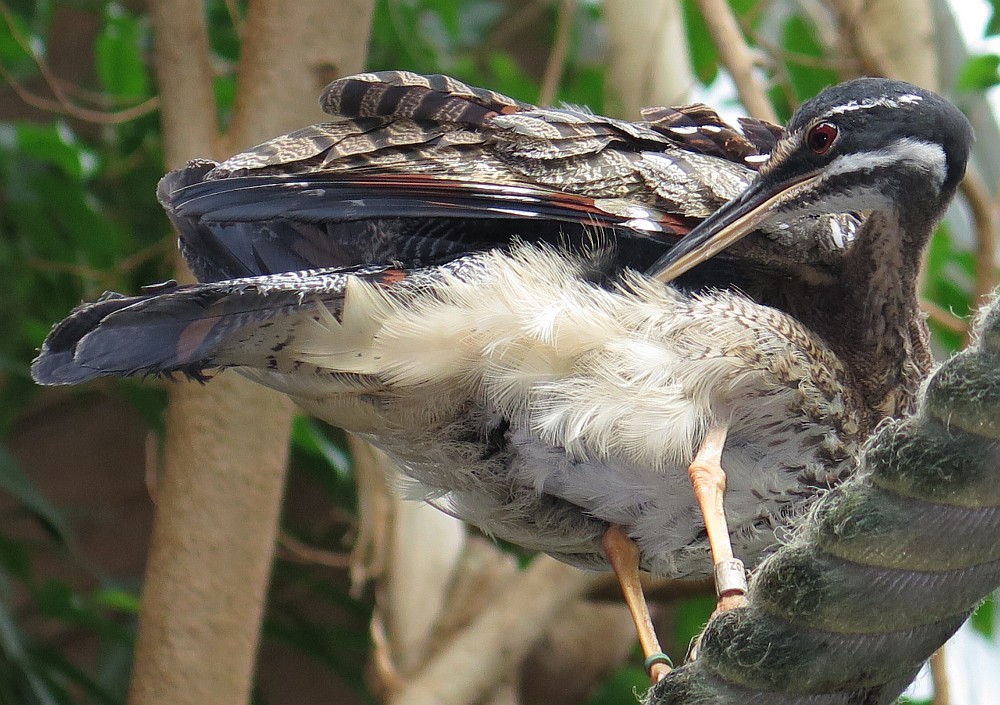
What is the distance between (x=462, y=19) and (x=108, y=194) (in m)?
1.09

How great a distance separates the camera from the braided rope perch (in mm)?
876

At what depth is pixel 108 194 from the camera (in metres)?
3.11

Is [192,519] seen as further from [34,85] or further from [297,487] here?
[34,85]

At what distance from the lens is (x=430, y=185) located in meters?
1.53

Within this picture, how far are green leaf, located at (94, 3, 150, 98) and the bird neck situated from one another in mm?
1671

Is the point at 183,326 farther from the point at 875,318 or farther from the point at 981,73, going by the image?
the point at 981,73

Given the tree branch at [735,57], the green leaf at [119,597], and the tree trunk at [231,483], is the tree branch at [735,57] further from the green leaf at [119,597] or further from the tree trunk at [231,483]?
the green leaf at [119,597]

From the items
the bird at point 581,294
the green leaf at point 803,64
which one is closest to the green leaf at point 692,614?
the green leaf at point 803,64

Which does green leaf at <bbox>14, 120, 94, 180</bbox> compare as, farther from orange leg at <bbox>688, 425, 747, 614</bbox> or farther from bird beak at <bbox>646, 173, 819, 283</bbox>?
orange leg at <bbox>688, 425, 747, 614</bbox>

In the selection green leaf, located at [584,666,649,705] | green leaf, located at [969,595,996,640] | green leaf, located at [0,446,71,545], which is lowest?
green leaf, located at [584,666,649,705]

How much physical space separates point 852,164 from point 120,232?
2.11 meters

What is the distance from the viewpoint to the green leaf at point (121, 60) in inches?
102

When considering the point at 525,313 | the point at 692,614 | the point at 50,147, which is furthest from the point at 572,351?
the point at 692,614

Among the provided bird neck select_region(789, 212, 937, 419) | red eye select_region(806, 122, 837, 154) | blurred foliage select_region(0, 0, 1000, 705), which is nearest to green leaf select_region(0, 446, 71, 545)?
blurred foliage select_region(0, 0, 1000, 705)
